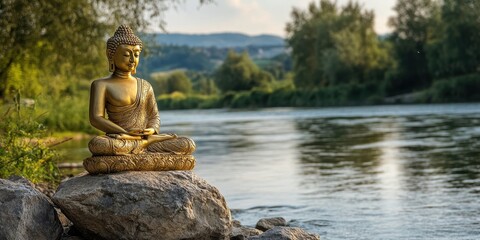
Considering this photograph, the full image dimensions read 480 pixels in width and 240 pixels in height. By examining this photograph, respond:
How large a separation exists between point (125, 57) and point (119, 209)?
72.0 inches

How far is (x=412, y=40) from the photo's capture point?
10200 cm

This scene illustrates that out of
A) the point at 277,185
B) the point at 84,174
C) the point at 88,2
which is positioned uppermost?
the point at 88,2

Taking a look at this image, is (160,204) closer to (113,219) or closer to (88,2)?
(113,219)

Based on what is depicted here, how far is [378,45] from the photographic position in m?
121

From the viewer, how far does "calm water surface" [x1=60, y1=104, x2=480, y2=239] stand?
583 inches

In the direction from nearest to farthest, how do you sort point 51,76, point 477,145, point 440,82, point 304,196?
point 304,196, point 477,145, point 51,76, point 440,82

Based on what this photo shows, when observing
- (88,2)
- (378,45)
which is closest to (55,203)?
(88,2)

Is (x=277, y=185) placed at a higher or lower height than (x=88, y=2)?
Result: lower

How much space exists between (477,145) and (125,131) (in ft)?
77.8

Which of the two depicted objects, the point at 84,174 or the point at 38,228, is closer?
the point at 38,228

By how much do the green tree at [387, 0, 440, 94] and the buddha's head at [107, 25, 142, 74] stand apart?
292 ft

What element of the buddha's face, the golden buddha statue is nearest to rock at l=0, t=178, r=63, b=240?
the golden buddha statue

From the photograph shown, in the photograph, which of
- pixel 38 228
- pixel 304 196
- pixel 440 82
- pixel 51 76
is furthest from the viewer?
pixel 440 82

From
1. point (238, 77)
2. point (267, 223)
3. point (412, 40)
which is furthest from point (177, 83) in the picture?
point (267, 223)
